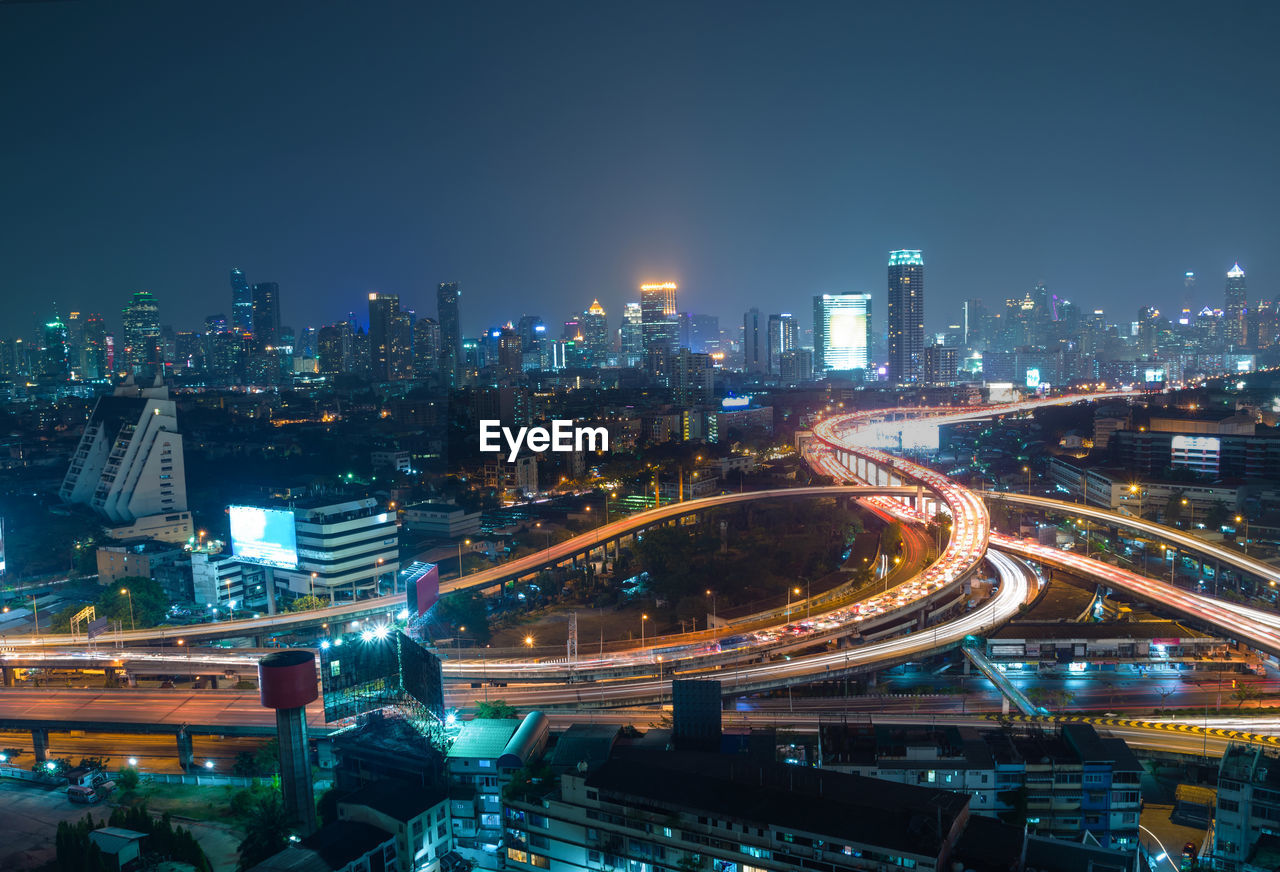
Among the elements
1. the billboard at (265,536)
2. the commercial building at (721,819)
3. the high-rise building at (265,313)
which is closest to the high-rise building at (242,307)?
the high-rise building at (265,313)

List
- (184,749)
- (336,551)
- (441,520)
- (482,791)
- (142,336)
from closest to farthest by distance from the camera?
(482,791) < (184,749) < (336,551) < (441,520) < (142,336)

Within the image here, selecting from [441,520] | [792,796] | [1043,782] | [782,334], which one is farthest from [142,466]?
[782,334]

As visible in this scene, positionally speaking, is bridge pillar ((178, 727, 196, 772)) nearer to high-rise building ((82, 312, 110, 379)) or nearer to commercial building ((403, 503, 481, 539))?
commercial building ((403, 503, 481, 539))

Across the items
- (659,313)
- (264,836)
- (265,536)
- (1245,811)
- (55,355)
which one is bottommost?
(264,836)

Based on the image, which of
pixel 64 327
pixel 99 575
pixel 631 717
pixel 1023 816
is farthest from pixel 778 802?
pixel 64 327

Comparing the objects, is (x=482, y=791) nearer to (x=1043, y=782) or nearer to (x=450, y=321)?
(x=1043, y=782)

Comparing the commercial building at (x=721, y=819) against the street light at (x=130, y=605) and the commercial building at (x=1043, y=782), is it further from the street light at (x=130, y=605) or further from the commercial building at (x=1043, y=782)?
the street light at (x=130, y=605)

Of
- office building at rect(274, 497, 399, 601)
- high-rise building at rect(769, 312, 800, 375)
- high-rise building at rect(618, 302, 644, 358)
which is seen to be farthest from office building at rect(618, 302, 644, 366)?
office building at rect(274, 497, 399, 601)
